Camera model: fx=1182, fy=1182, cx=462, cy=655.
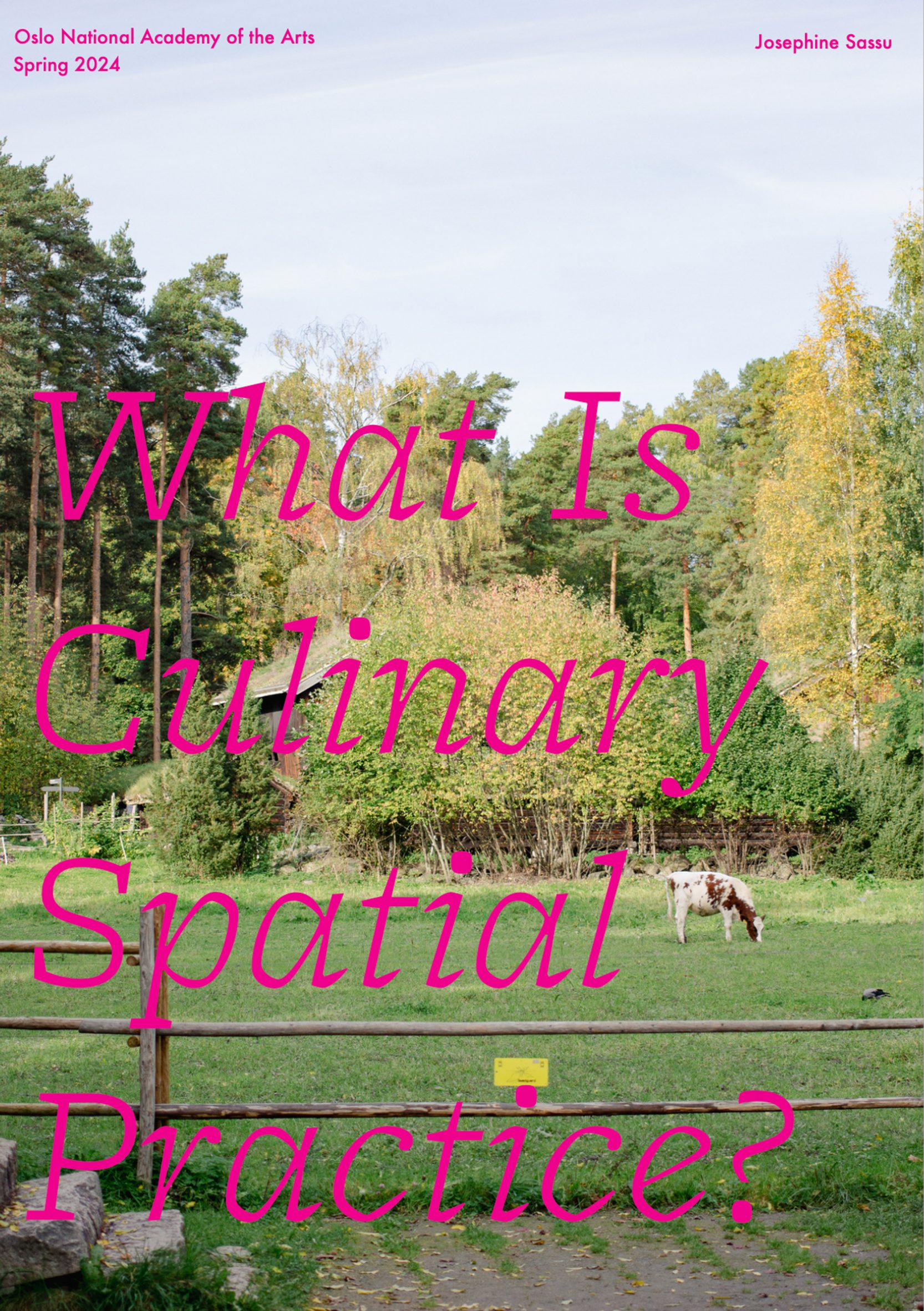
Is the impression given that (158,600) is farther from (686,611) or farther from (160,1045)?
(160,1045)

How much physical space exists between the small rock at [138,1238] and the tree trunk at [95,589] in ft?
93.7

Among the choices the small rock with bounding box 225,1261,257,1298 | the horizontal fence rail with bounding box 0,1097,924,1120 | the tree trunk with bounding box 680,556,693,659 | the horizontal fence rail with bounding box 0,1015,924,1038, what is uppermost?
the tree trunk with bounding box 680,556,693,659

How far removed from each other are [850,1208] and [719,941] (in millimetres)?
10543

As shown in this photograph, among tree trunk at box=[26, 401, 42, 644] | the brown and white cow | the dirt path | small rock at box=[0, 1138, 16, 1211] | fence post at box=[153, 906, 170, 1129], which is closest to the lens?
small rock at box=[0, 1138, 16, 1211]

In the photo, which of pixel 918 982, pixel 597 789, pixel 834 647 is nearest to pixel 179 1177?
pixel 918 982

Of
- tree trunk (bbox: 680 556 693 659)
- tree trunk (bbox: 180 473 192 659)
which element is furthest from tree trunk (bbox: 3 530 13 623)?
tree trunk (bbox: 680 556 693 659)

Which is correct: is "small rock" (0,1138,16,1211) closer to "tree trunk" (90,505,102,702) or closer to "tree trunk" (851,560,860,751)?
"tree trunk" (851,560,860,751)

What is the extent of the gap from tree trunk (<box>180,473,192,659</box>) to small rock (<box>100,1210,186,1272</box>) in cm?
2804

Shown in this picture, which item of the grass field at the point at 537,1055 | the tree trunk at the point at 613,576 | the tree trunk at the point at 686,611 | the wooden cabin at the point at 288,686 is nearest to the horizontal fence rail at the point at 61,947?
the grass field at the point at 537,1055

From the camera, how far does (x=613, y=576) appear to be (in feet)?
134

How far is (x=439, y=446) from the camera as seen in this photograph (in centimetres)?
3666

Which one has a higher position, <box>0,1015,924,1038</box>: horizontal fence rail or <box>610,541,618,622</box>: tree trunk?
<box>610,541,618,622</box>: tree trunk

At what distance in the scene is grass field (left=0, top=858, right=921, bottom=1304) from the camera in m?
6.00

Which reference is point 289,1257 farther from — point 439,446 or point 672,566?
point 672,566
